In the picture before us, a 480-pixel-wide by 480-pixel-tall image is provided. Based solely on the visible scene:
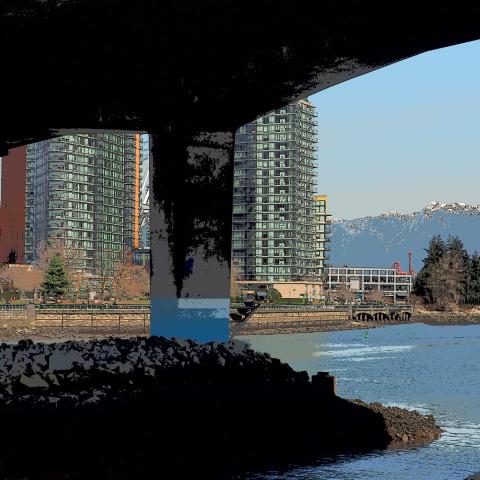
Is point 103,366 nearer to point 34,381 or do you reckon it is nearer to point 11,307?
point 34,381

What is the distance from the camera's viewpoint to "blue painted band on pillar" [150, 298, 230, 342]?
105ft

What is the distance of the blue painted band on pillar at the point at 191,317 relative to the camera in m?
31.9

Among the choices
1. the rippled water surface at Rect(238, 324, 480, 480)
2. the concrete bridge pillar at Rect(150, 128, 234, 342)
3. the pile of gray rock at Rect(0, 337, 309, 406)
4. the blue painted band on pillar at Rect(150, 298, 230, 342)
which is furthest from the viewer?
the blue painted band on pillar at Rect(150, 298, 230, 342)

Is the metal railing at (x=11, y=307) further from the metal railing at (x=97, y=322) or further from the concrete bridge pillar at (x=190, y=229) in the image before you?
the concrete bridge pillar at (x=190, y=229)

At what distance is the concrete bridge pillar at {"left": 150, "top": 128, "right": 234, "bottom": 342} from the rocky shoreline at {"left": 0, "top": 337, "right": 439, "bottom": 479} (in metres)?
3.59

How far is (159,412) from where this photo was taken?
23.5 meters

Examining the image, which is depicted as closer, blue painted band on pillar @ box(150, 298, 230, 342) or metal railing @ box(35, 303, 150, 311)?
blue painted band on pillar @ box(150, 298, 230, 342)

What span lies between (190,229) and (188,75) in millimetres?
6558

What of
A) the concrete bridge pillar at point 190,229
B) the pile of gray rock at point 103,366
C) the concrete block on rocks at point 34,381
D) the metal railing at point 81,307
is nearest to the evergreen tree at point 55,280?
the metal railing at point 81,307

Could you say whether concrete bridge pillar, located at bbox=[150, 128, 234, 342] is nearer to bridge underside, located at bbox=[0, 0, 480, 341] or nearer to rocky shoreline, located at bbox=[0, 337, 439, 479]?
bridge underside, located at bbox=[0, 0, 480, 341]

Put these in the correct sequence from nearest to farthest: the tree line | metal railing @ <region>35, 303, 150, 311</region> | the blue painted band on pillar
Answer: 1. the blue painted band on pillar
2. metal railing @ <region>35, 303, 150, 311</region>
3. the tree line

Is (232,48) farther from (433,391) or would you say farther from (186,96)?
(433,391)

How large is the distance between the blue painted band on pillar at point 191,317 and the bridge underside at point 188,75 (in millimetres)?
39

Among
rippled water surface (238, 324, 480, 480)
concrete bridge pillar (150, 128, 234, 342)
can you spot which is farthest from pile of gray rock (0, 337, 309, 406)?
rippled water surface (238, 324, 480, 480)
